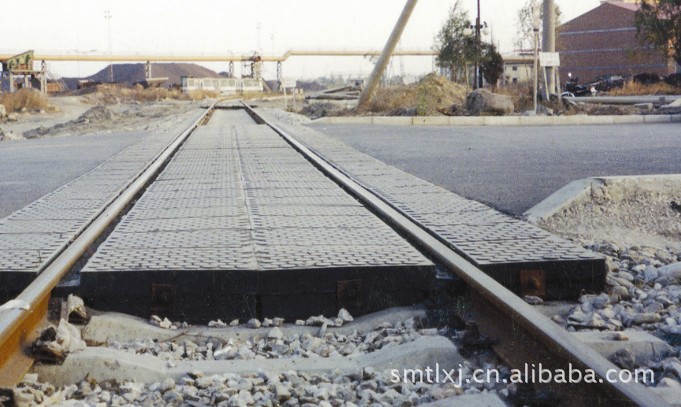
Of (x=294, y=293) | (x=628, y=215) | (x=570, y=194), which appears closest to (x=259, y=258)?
(x=294, y=293)

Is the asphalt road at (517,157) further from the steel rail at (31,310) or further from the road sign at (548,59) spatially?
the road sign at (548,59)

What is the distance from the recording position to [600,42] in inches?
3602

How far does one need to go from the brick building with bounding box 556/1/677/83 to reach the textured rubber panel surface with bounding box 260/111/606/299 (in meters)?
84.3

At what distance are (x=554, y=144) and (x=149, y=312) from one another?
36.8 ft

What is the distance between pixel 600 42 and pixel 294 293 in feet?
308

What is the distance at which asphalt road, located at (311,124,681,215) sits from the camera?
27.6 feet

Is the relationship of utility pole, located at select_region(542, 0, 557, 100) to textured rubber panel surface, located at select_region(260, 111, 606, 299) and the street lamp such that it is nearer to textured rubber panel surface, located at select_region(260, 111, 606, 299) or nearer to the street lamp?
the street lamp

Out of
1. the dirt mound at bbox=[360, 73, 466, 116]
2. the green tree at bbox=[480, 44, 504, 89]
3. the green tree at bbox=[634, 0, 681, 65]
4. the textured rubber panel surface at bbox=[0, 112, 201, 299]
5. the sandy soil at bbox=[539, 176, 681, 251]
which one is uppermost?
the green tree at bbox=[634, 0, 681, 65]

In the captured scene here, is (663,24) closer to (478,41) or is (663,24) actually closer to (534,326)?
(478,41)

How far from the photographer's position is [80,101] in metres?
69.5

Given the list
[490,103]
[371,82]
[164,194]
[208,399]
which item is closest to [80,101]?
[371,82]

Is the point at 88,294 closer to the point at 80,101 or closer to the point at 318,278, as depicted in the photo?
the point at 318,278

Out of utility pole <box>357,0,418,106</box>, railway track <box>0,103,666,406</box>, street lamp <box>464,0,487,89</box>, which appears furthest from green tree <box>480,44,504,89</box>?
railway track <box>0,103,666,406</box>

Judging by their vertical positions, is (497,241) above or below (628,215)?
above
